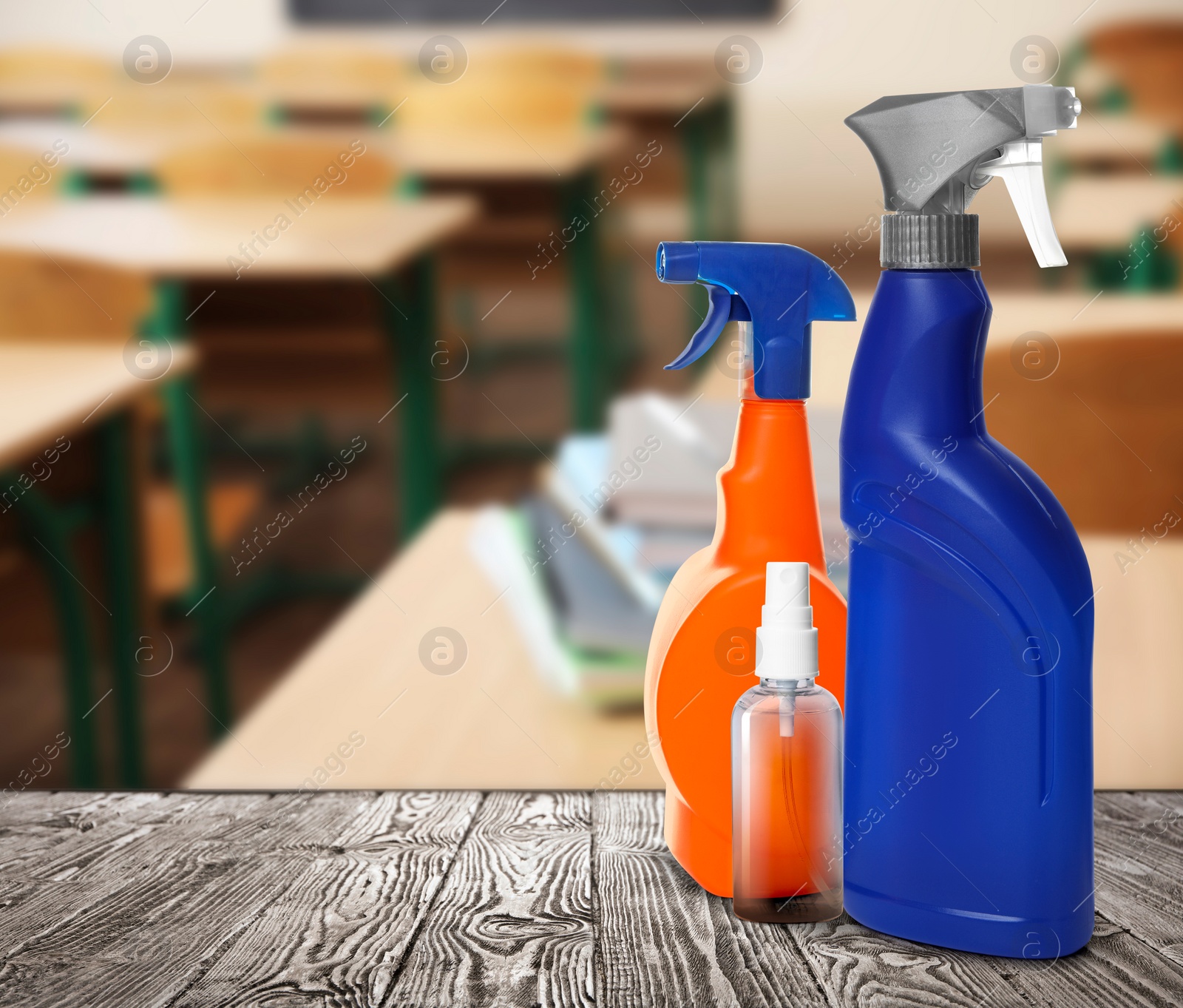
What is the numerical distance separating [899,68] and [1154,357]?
26cm

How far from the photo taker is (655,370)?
78 cm

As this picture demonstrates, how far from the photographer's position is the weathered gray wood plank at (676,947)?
0.48m

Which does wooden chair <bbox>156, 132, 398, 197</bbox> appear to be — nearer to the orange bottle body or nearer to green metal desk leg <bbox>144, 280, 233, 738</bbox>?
green metal desk leg <bbox>144, 280, 233, 738</bbox>

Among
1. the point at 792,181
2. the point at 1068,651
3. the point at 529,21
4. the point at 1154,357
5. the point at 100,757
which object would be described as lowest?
the point at 100,757

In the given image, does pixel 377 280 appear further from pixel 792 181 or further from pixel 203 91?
pixel 792 181

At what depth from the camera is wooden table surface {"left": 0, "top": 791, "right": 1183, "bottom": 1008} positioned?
481mm

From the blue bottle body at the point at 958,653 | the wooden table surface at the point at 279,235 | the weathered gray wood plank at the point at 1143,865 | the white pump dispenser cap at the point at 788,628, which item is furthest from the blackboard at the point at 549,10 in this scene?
the weathered gray wood plank at the point at 1143,865

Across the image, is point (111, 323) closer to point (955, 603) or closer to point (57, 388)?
point (57, 388)

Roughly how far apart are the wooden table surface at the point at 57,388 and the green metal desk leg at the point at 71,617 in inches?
1.6

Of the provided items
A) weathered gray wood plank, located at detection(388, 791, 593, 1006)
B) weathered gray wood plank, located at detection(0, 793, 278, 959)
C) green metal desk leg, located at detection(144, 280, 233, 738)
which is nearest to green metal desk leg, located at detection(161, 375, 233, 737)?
green metal desk leg, located at detection(144, 280, 233, 738)

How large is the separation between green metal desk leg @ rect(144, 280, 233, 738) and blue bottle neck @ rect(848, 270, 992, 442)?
483 mm

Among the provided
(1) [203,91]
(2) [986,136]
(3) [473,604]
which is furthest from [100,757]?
(2) [986,136]

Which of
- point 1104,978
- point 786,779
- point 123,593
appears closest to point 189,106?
point 123,593

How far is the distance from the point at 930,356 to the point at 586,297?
0.32 meters
